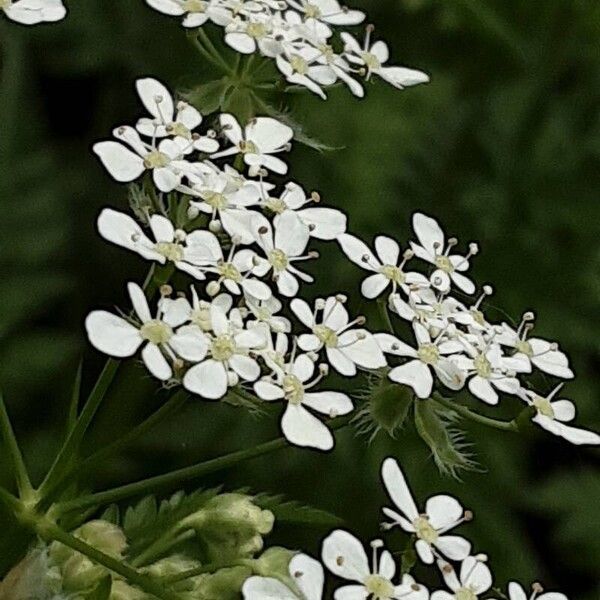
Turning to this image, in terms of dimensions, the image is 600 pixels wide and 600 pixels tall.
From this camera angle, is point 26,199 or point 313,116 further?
point 313,116

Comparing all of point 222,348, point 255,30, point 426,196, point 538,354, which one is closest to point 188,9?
point 255,30

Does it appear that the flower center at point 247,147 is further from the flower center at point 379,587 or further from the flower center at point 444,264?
the flower center at point 379,587

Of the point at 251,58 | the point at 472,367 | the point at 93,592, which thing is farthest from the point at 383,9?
A: the point at 93,592

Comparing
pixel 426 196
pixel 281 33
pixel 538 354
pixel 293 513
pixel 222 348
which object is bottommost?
pixel 426 196

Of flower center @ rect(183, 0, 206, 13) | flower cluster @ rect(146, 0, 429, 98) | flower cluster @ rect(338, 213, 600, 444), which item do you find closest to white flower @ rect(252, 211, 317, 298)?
flower cluster @ rect(338, 213, 600, 444)

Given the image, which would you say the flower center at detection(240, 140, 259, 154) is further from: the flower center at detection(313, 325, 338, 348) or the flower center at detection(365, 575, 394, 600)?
the flower center at detection(365, 575, 394, 600)

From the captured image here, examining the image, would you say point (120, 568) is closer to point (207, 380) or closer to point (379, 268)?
point (207, 380)

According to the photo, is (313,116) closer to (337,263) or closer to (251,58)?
(337,263)
